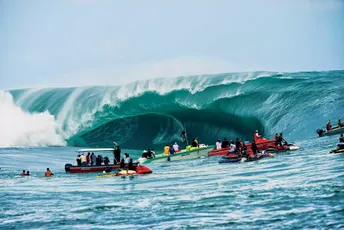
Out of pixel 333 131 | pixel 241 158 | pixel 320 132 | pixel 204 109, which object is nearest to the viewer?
pixel 241 158

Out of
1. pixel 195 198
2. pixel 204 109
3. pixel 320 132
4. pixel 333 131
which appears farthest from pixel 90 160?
pixel 204 109

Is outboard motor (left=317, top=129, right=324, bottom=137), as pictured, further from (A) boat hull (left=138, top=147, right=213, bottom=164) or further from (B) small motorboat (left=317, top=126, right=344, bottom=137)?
(A) boat hull (left=138, top=147, right=213, bottom=164)

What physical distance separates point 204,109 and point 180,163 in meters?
19.2

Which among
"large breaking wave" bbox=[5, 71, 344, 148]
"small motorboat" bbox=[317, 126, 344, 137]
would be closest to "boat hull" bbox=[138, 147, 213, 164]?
"small motorboat" bbox=[317, 126, 344, 137]

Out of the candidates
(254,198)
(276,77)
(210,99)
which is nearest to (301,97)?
(276,77)

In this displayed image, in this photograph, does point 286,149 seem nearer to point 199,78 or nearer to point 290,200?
point 290,200

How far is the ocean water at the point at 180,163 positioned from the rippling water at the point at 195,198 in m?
0.04

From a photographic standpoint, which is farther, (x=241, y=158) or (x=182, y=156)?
(x=182, y=156)

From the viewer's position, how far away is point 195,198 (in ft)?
69.7

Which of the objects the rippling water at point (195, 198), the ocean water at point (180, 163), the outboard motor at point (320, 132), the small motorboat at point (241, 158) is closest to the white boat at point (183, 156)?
the ocean water at point (180, 163)

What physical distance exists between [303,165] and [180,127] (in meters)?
31.7

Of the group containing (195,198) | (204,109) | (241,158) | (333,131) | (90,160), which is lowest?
(195,198)

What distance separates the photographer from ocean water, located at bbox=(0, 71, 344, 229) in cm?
1855

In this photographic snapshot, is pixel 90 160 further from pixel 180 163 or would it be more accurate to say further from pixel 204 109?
pixel 204 109
